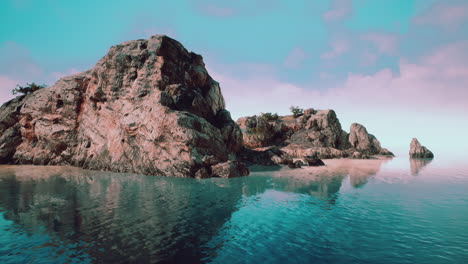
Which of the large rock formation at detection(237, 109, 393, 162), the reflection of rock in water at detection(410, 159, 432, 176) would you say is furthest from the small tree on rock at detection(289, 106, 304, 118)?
the reflection of rock in water at detection(410, 159, 432, 176)

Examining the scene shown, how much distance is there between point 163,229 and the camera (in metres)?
14.6

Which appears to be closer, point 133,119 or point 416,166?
point 133,119

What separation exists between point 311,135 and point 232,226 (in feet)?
251

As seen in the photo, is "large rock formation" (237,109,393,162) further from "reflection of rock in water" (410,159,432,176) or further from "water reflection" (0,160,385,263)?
"water reflection" (0,160,385,263)

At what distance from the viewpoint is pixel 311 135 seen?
87062mm

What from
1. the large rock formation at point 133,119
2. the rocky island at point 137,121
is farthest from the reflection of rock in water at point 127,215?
the rocky island at point 137,121

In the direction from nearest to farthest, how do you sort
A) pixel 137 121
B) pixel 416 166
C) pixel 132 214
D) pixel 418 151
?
pixel 132 214 → pixel 137 121 → pixel 416 166 → pixel 418 151

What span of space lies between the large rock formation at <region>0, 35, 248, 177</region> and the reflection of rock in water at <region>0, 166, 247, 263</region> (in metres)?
10.7

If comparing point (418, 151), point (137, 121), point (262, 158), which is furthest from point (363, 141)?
Answer: point (137, 121)

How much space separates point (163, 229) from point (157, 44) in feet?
146

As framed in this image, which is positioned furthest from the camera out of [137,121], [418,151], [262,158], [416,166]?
[418,151]

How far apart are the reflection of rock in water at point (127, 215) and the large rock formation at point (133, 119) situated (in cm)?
1075

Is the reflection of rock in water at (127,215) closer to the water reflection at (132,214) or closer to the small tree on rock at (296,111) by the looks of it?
the water reflection at (132,214)

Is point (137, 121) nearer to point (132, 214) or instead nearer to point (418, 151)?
point (132, 214)
